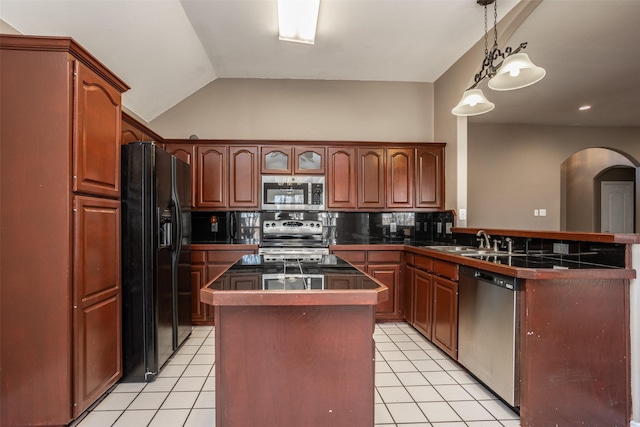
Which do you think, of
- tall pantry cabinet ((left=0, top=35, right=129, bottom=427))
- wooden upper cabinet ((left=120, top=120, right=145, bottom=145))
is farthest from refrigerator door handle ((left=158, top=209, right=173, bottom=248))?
wooden upper cabinet ((left=120, top=120, right=145, bottom=145))

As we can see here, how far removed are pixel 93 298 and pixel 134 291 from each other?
346 millimetres

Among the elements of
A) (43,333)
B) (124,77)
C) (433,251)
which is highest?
(124,77)

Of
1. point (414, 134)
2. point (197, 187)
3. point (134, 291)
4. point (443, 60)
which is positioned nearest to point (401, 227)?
point (414, 134)

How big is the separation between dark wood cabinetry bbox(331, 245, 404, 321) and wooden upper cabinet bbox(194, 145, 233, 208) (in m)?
1.50

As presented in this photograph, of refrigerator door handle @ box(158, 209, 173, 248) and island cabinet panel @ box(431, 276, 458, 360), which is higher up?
refrigerator door handle @ box(158, 209, 173, 248)

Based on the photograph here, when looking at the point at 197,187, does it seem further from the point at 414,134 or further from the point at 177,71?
the point at 414,134

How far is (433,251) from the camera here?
2816 millimetres

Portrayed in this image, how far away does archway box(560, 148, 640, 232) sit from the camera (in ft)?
20.7

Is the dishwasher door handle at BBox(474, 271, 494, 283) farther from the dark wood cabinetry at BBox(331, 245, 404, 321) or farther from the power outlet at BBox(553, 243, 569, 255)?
the dark wood cabinetry at BBox(331, 245, 404, 321)

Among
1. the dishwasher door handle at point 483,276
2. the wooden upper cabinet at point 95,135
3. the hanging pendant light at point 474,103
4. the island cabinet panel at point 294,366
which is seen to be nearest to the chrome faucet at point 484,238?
the dishwasher door handle at point 483,276

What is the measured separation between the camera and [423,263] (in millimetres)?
3039

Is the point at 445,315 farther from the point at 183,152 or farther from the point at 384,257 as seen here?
the point at 183,152

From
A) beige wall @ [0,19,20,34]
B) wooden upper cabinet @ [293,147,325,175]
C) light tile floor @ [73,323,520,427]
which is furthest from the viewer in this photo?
wooden upper cabinet @ [293,147,325,175]

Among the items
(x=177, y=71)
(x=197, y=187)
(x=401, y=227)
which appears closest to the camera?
(x=177, y=71)
